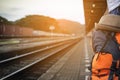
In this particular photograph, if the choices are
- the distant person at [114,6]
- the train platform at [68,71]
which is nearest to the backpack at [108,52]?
the distant person at [114,6]

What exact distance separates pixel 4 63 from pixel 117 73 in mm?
12140

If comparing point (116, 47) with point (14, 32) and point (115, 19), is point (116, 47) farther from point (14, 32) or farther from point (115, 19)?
point (14, 32)

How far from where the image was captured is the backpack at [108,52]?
226 cm

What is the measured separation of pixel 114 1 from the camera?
2.40 m

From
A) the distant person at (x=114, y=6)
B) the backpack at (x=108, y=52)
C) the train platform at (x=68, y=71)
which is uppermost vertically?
the distant person at (x=114, y=6)

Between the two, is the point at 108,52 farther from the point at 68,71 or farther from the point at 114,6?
the point at 68,71

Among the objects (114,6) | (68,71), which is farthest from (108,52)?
(68,71)

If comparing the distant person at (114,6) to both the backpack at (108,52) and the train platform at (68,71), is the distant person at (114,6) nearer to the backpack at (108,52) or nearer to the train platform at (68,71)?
the backpack at (108,52)

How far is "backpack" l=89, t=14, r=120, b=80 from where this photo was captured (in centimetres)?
226

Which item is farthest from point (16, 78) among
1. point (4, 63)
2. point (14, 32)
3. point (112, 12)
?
point (14, 32)

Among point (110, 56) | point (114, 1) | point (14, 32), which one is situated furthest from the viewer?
point (14, 32)

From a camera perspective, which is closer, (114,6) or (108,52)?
(108,52)

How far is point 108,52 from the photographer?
228 cm

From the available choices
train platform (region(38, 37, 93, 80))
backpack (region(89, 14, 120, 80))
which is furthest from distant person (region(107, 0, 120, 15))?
train platform (region(38, 37, 93, 80))
